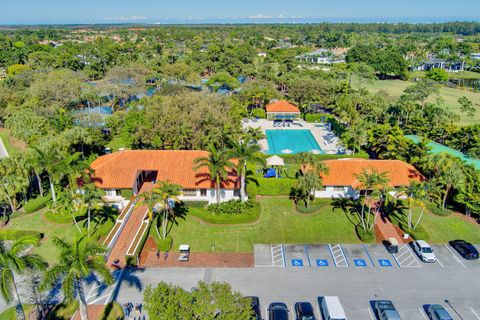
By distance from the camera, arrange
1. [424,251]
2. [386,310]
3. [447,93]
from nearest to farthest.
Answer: [386,310]
[424,251]
[447,93]

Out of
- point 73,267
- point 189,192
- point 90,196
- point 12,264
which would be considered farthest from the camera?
point 189,192

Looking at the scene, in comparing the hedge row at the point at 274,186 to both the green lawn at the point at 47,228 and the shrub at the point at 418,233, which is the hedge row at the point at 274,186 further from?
→ the green lawn at the point at 47,228

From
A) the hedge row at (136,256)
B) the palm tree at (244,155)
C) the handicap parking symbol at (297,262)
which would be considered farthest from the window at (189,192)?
the handicap parking symbol at (297,262)

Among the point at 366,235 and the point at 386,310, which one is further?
the point at 366,235

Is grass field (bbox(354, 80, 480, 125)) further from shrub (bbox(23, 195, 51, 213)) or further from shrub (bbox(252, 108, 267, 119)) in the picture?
shrub (bbox(23, 195, 51, 213))

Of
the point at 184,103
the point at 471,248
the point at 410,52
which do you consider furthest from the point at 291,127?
the point at 410,52

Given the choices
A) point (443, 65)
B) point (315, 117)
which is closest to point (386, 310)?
point (315, 117)

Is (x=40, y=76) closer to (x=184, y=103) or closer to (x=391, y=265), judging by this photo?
(x=184, y=103)

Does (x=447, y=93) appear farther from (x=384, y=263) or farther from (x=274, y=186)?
(x=384, y=263)
